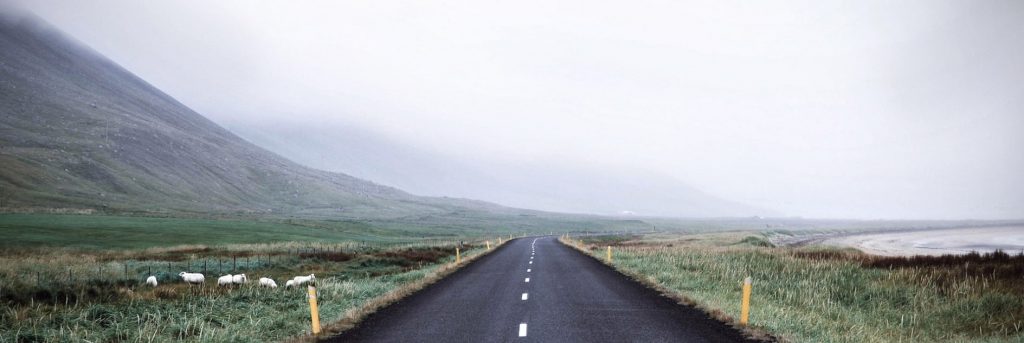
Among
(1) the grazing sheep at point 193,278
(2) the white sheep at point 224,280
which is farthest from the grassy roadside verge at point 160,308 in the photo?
(2) the white sheep at point 224,280

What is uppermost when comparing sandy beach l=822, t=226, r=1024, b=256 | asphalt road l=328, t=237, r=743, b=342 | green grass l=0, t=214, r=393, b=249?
asphalt road l=328, t=237, r=743, b=342

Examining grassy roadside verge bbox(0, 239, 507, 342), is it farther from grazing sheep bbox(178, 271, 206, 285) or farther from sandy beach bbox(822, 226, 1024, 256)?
sandy beach bbox(822, 226, 1024, 256)

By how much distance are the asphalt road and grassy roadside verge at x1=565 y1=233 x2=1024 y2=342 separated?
4.02 ft

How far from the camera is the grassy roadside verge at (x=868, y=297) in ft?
45.0

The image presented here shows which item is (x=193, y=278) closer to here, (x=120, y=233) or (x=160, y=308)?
(x=160, y=308)

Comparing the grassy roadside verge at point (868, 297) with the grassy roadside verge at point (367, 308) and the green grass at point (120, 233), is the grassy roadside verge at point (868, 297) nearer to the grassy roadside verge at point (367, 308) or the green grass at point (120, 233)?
the grassy roadside verge at point (367, 308)

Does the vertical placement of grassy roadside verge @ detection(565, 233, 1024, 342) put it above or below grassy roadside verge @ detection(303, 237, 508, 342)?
above

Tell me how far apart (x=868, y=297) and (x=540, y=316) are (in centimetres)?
1267

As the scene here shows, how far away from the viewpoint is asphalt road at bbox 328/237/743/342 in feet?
39.4

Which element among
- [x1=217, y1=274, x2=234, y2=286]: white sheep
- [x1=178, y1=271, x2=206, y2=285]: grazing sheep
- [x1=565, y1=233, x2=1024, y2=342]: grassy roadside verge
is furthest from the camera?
[x1=178, y1=271, x2=206, y2=285]: grazing sheep

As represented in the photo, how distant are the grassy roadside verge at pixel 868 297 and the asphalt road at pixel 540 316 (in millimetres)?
1225

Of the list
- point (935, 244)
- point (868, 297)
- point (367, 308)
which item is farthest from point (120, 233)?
A: point (935, 244)

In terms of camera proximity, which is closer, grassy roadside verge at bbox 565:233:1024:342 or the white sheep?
grassy roadside verge at bbox 565:233:1024:342

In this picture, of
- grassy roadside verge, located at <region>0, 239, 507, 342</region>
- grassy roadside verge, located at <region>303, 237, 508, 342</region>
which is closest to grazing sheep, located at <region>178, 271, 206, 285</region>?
grassy roadside verge, located at <region>0, 239, 507, 342</region>
